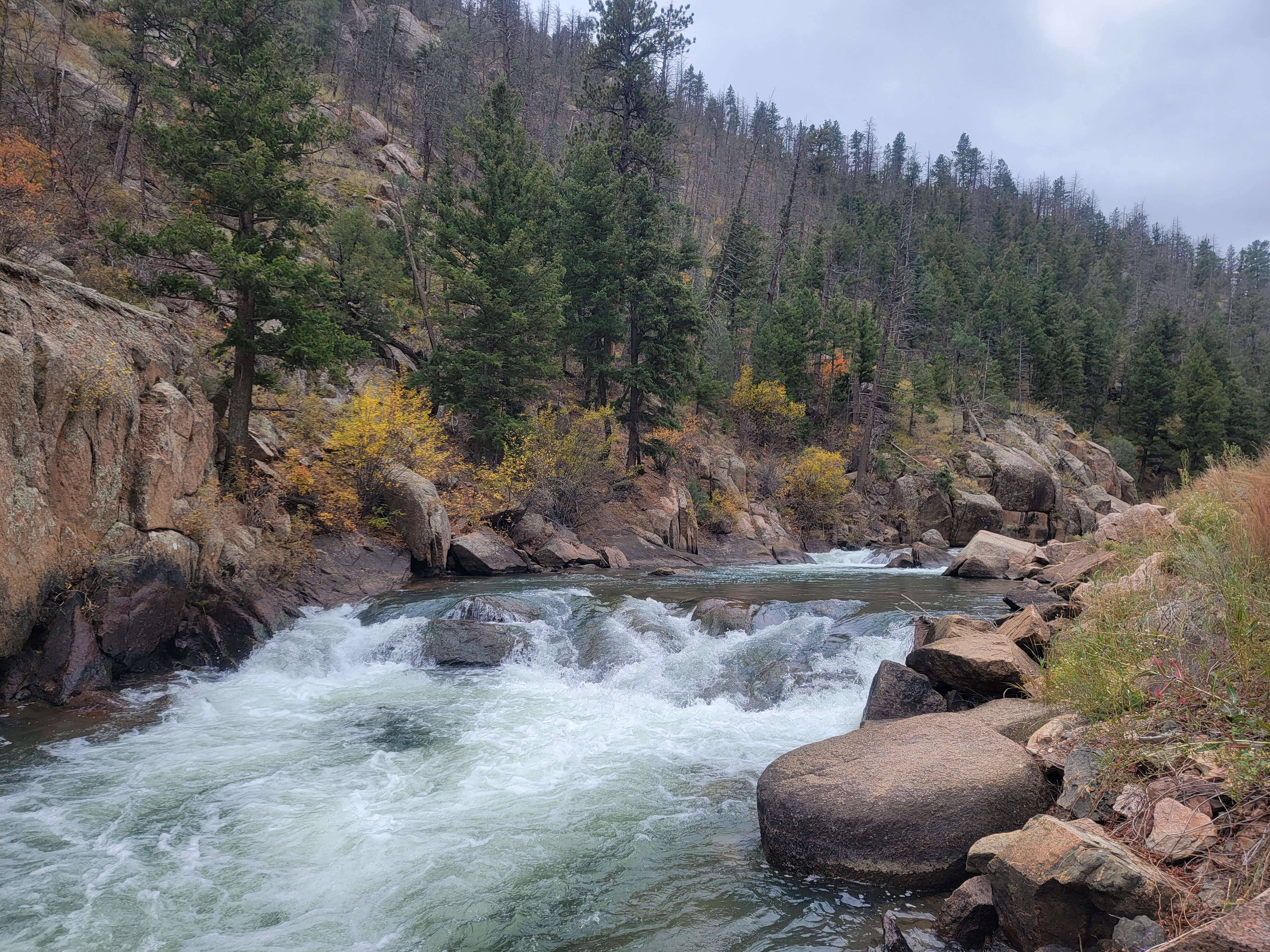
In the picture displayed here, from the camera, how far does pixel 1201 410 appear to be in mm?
48531

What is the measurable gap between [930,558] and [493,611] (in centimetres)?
1958

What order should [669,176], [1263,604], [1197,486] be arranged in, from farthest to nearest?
[669,176] → [1197,486] → [1263,604]

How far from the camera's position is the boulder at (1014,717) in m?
6.44

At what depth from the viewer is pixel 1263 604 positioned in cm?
472

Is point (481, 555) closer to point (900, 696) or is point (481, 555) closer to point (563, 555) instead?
point (563, 555)

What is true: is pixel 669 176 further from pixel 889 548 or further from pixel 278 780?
pixel 278 780

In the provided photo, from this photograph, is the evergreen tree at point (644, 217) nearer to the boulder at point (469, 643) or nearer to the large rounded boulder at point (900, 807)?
the boulder at point (469, 643)

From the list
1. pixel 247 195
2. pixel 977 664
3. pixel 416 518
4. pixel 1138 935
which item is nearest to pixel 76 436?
pixel 247 195

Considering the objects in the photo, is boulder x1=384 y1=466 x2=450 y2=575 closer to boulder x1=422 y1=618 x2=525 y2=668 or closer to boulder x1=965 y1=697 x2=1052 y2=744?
boulder x1=422 y1=618 x2=525 y2=668

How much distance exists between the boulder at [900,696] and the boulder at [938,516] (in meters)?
28.2

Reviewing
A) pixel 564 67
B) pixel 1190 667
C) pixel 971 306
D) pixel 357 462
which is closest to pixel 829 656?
pixel 1190 667

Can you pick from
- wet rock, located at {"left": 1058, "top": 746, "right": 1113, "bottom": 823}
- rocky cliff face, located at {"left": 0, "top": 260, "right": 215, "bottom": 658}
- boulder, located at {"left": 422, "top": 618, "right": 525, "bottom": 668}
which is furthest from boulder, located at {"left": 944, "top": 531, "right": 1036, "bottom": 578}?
rocky cliff face, located at {"left": 0, "top": 260, "right": 215, "bottom": 658}

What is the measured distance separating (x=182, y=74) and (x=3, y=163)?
490 centimetres

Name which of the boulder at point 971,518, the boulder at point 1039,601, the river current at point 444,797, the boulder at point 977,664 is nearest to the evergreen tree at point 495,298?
the river current at point 444,797
